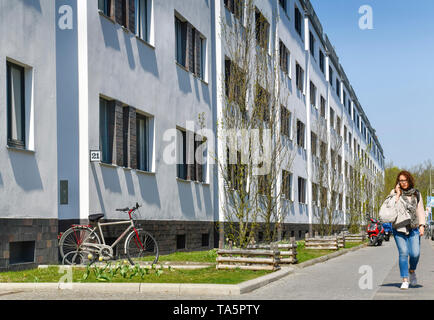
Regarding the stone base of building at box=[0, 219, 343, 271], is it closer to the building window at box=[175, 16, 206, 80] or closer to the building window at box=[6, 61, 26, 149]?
the building window at box=[6, 61, 26, 149]

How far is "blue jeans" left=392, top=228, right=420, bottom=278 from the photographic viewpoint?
33.2 feet

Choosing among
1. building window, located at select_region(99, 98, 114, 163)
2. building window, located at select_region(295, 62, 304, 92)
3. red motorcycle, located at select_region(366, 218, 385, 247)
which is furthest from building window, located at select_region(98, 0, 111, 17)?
building window, located at select_region(295, 62, 304, 92)

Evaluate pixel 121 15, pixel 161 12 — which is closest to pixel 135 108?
pixel 121 15

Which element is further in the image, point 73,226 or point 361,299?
point 73,226

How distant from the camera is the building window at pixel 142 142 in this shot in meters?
17.2

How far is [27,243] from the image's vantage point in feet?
41.4

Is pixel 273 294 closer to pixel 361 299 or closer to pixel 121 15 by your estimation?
pixel 361 299

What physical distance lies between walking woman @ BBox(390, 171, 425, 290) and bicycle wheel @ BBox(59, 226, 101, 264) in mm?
6073

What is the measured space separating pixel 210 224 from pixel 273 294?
494 inches

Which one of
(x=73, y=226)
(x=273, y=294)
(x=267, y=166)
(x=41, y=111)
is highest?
(x=41, y=111)

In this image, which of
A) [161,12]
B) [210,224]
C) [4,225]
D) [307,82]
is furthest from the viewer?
[307,82]

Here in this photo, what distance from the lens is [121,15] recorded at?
16.3 m

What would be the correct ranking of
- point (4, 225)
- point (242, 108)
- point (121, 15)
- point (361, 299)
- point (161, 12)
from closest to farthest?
point (361, 299) < point (4, 225) < point (242, 108) < point (121, 15) < point (161, 12)

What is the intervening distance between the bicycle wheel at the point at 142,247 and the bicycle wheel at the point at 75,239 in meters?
0.68
